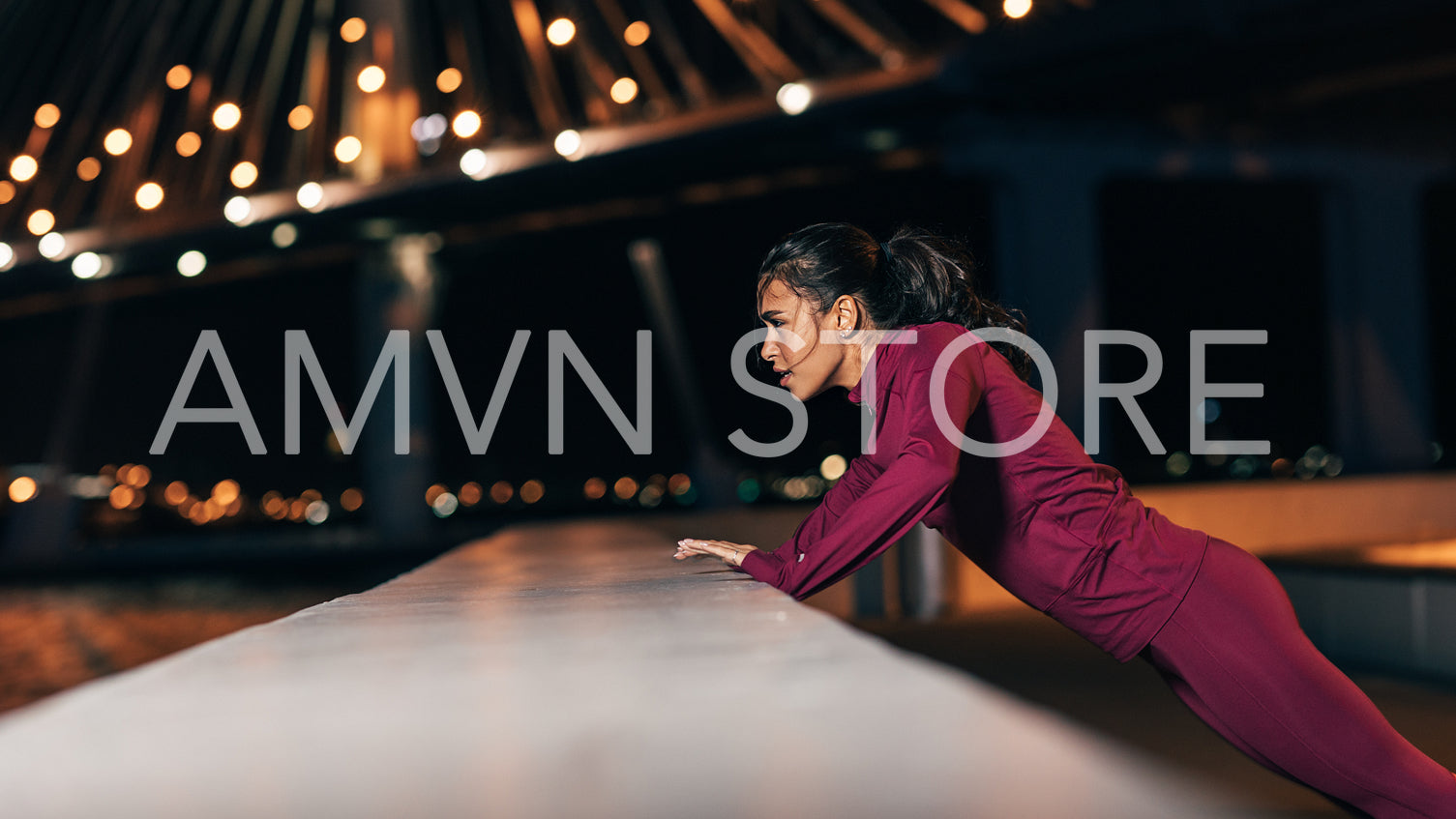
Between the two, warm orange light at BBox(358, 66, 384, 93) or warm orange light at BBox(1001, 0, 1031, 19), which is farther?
warm orange light at BBox(358, 66, 384, 93)

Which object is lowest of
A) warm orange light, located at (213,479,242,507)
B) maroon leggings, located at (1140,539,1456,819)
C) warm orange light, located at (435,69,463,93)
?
warm orange light, located at (213,479,242,507)

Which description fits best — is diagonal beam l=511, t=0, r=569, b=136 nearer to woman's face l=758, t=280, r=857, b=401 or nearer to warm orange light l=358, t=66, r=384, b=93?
warm orange light l=358, t=66, r=384, b=93

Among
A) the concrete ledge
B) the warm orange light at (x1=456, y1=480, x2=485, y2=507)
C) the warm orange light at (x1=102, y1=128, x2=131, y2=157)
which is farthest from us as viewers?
the warm orange light at (x1=456, y1=480, x2=485, y2=507)

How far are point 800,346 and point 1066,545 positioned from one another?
1.71ft

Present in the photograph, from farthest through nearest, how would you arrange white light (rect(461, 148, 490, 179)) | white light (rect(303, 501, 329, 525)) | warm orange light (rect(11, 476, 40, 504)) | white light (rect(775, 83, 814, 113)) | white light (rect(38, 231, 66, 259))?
1. white light (rect(303, 501, 329, 525))
2. white light (rect(38, 231, 66, 259))
3. warm orange light (rect(11, 476, 40, 504))
4. white light (rect(461, 148, 490, 179))
5. white light (rect(775, 83, 814, 113))

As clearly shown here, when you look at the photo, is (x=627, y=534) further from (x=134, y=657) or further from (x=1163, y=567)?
(x=134, y=657)

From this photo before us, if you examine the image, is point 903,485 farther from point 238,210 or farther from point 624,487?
point 624,487

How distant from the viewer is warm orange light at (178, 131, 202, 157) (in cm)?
1898

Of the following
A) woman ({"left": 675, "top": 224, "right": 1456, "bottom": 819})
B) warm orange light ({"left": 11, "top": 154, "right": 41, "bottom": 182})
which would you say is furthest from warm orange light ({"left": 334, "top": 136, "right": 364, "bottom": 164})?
woman ({"left": 675, "top": 224, "right": 1456, "bottom": 819})

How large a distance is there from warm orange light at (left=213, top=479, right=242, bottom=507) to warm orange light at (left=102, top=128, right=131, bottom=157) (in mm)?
13222

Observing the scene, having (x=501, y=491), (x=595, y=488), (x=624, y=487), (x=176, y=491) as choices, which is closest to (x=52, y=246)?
(x=176, y=491)

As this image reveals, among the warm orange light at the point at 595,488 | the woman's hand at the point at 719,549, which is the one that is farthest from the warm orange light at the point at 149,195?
the warm orange light at the point at 595,488

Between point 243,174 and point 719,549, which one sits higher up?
point 243,174

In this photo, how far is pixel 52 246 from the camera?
16.9m
